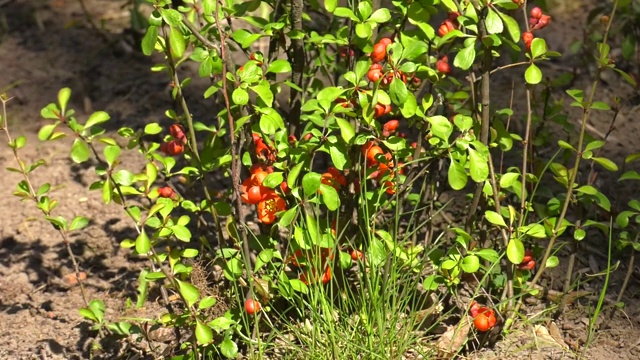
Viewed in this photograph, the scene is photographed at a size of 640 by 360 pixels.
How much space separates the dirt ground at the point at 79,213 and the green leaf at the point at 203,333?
1.79 ft

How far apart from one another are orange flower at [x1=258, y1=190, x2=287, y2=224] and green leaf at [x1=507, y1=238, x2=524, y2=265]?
634mm

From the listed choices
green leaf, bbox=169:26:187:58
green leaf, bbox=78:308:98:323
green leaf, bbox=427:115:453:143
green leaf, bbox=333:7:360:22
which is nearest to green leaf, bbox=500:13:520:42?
green leaf, bbox=427:115:453:143

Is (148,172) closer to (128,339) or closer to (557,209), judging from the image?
(128,339)

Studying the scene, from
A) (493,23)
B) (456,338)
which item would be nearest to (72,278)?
(456,338)

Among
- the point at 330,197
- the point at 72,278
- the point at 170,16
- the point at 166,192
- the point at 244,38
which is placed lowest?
the point at 72,278

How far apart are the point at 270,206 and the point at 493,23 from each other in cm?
77

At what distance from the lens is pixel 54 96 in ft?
12.1

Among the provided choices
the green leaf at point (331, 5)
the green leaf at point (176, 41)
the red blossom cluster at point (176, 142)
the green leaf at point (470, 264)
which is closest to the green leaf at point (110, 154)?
the red blossom cluster at point (176, 142)

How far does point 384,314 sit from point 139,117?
1800 mm

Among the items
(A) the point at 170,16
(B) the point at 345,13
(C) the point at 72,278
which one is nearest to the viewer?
(A) the point at 170,16

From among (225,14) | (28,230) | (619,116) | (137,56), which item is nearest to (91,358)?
(28,230)

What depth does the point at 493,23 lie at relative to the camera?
1.98 metres

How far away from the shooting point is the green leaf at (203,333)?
2.13m

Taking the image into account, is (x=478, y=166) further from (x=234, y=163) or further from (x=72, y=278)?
(x=72, y=278)
